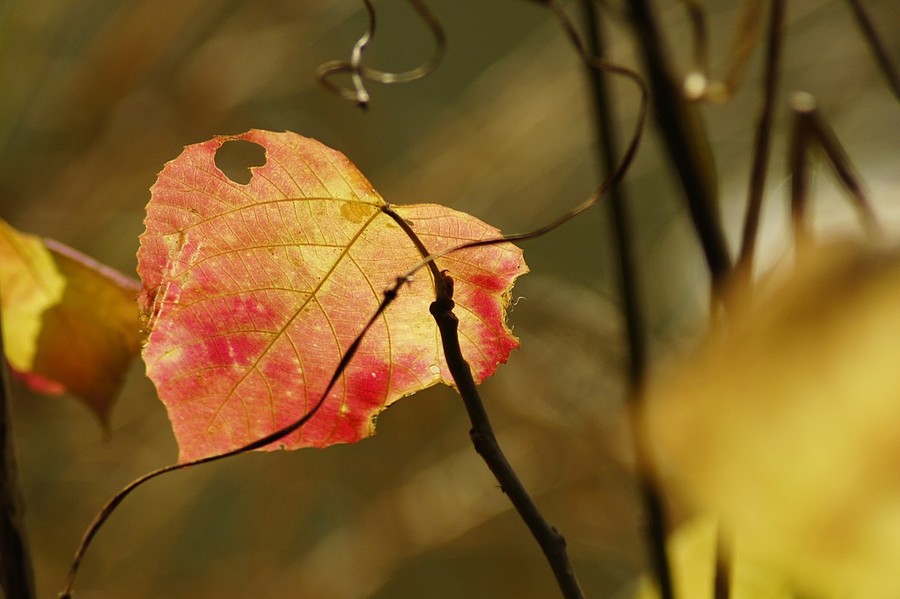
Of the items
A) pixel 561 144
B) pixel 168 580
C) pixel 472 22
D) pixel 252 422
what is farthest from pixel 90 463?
pixel 472 22

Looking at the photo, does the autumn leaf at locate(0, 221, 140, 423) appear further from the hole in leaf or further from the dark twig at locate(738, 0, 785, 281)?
the hole in leaf

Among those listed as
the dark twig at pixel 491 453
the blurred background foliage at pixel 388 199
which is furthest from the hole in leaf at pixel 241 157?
the dark twig at pixel 491 453

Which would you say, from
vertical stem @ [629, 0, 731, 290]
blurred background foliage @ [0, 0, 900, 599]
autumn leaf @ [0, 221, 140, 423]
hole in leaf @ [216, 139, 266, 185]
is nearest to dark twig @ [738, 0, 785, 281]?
vertical stem @ [629, 0, 731, 290]

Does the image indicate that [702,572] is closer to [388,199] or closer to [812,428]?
[812,428]

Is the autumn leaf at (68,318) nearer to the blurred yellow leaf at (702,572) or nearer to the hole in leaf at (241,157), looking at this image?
the blurred yellow leaf at (702,572)

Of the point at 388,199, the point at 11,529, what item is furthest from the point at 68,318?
the point at 388,199
